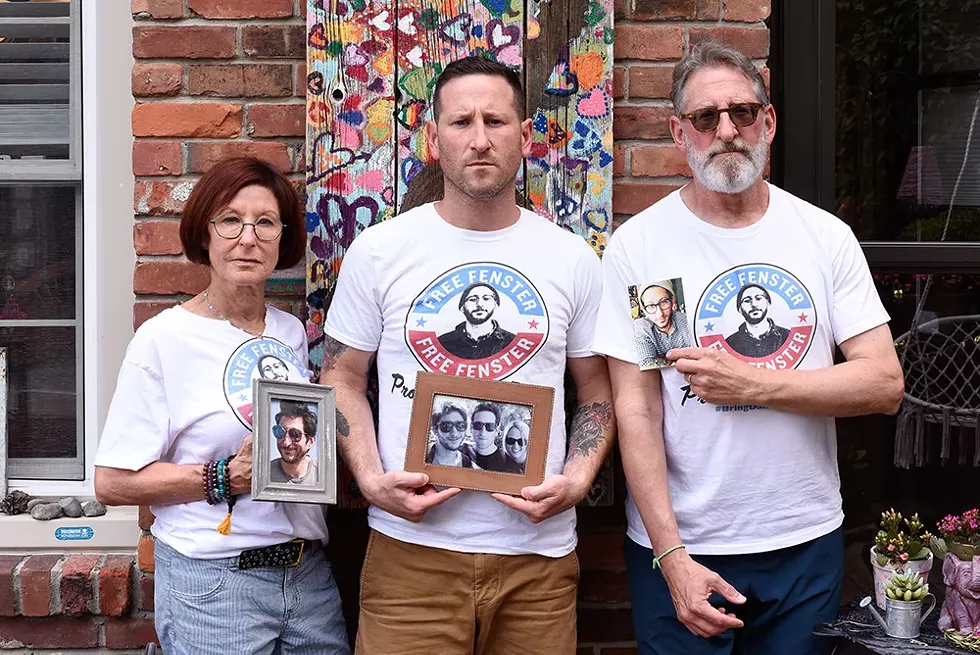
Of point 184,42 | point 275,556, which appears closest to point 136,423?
point 275,556

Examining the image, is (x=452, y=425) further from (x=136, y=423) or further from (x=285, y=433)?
(x=136, y=423)

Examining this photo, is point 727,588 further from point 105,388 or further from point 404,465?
point 105,388

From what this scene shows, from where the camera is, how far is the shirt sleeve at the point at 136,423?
2.38m

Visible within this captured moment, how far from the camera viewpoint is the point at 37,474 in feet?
10.7

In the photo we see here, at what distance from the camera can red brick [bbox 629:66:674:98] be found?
2965mm

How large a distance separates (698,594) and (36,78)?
2.55 m

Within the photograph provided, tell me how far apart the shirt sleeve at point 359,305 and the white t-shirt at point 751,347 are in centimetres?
57

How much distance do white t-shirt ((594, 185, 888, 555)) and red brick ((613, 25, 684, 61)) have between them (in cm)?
65

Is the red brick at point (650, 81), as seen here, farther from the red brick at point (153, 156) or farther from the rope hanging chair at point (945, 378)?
the red brick at point (153, 156)

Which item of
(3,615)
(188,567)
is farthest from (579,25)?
(3,615)

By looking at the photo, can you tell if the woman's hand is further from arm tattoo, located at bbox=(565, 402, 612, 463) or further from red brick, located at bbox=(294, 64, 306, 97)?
red brick, located at bbox=(294, 64, 306, 97)

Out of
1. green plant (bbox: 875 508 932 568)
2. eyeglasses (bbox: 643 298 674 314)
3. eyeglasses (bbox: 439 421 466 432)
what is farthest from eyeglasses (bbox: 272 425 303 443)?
green plant (bbox: 875 508 932 568)

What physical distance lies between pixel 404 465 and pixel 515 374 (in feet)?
1.16

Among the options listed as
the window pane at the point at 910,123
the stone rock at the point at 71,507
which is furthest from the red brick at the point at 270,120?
the window pane at the point at 910,123
